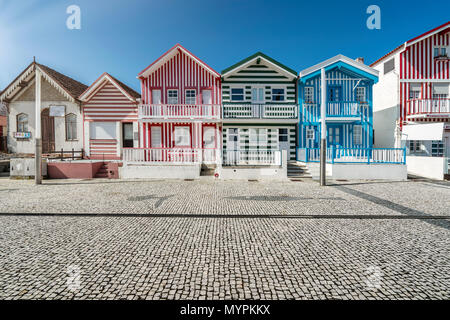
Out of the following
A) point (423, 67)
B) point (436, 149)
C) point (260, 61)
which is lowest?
point (436, 149)

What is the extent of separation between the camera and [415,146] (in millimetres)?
16609

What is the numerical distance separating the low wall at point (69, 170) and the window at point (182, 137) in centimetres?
573

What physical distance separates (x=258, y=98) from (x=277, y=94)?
1.40 metres

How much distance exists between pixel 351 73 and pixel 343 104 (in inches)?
104

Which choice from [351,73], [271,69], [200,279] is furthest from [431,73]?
[200,279]

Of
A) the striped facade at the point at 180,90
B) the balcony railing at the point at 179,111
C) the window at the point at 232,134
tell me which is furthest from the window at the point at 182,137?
the window at the point at 232,134

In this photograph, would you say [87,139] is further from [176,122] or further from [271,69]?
[271,69]

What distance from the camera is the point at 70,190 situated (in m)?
9.40

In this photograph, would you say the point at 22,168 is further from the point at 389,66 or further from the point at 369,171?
the point at 389,66

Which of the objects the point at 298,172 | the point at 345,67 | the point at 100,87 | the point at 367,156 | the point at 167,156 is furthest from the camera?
the point at 100,87

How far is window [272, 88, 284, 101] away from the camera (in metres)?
16.4

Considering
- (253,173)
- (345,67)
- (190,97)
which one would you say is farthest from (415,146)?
(190,97)

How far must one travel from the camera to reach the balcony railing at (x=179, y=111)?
1519 cm

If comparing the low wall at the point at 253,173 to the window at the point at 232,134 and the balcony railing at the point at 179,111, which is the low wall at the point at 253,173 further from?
the balcony railing at the point at 179,111
